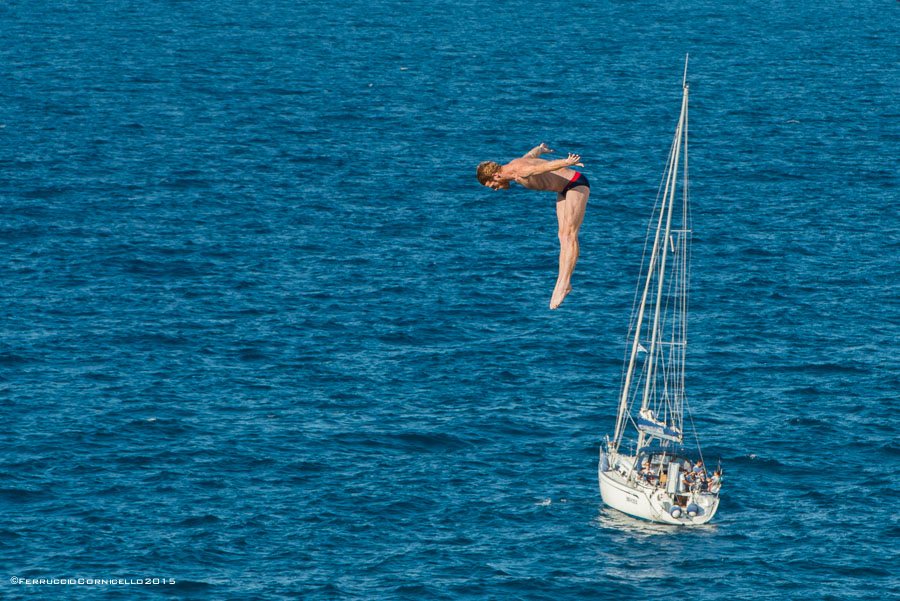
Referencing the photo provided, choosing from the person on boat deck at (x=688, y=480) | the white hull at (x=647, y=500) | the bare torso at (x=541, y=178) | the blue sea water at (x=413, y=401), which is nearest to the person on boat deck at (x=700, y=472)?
the person on boat deck at (x=688, y=480)

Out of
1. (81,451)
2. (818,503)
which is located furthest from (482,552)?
(81,451)

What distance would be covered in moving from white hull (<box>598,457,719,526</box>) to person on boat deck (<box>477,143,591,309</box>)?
79.4m

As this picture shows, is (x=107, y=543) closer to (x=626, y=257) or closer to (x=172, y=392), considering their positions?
(x=172, y=392)

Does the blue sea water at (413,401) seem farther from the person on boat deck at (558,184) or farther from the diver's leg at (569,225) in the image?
the person on boat deck at (558,184)

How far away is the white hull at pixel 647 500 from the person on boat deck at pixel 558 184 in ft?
260

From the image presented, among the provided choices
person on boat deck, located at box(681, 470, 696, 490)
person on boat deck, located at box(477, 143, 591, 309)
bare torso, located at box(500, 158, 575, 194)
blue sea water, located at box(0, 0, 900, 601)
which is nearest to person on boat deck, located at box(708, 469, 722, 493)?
person on boat deck, located at box(681, 470, 696, 490)

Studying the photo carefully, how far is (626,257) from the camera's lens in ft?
585

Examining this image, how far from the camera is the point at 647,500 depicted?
123 meters

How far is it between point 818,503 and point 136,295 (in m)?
80.1

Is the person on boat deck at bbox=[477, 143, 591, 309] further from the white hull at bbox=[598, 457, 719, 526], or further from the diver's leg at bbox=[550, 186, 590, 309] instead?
the white hull at bbox=[598, 457, 719, 526]

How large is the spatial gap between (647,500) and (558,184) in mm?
80823

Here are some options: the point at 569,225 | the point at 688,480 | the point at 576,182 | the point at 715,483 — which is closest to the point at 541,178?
the point at 576,182

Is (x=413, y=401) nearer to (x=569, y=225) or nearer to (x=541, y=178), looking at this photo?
(x=569, y=225)

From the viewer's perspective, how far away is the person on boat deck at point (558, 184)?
43438 millimetres
